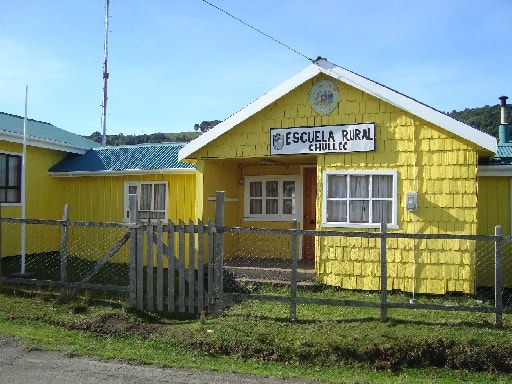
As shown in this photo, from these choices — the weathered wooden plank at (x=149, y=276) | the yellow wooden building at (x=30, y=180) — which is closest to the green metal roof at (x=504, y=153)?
the weathered wooden plank at (x=149, y=276)

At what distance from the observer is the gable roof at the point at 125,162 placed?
43.1 feet

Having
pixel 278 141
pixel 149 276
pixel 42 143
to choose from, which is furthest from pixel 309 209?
pixel 42 143

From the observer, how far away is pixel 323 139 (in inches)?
409

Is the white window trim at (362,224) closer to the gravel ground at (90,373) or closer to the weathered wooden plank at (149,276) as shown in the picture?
the weathered wooden plank at (149,276)

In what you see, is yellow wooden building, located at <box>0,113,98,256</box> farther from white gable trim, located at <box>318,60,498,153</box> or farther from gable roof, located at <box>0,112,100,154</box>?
white gable trim, located at <box>318,60,498,153</box>

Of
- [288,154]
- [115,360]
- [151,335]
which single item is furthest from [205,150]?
[115,360]

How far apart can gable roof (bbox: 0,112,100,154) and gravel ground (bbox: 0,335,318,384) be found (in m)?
7.91

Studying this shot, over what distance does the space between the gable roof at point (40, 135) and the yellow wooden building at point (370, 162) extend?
4958mm

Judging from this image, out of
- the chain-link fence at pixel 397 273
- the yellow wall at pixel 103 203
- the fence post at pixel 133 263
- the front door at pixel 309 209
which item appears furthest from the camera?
the yellow wall at pixel 103 203

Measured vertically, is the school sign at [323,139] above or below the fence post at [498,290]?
above

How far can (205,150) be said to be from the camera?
37.1 ft

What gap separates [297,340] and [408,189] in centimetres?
441

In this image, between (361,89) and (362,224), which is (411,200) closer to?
(362,224)

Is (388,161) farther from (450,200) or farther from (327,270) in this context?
(327,270)
